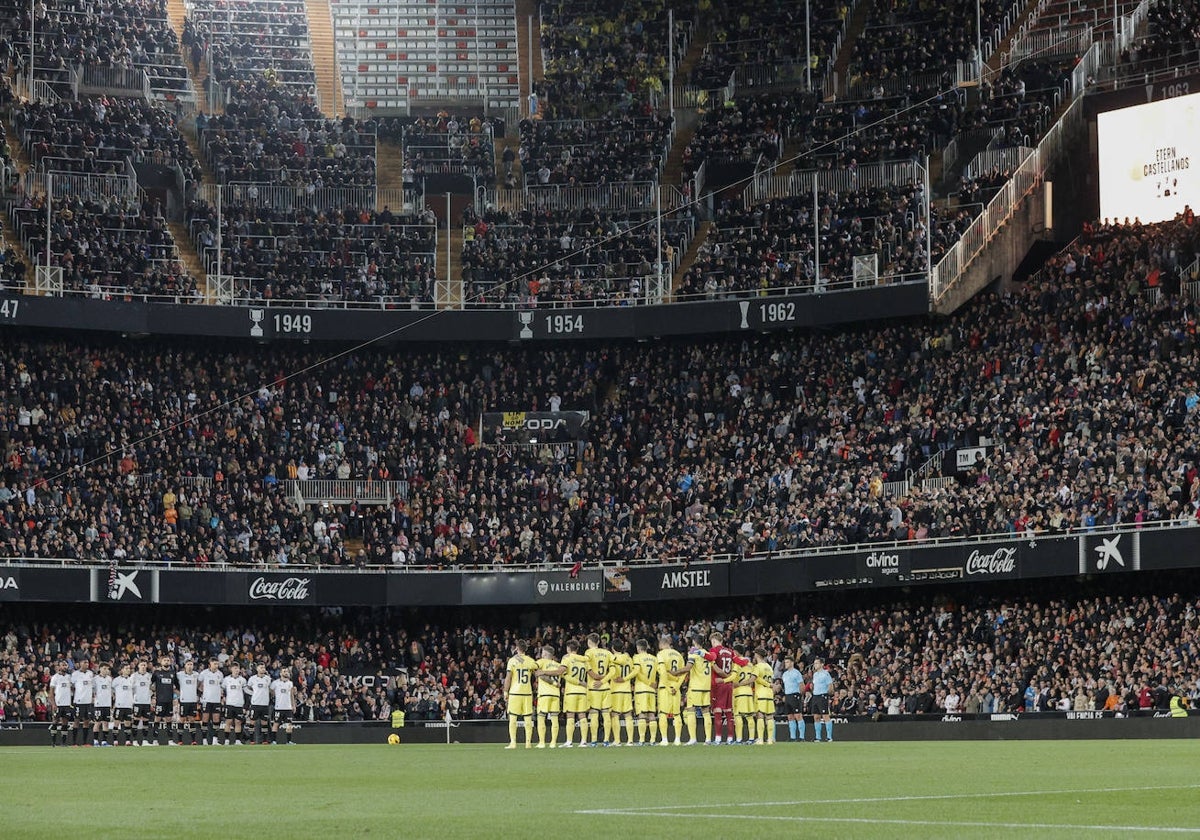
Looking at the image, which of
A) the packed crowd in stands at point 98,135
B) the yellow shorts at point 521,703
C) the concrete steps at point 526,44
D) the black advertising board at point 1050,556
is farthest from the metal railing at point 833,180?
the yellow shorts at point 521,703

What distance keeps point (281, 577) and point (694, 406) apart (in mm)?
12779

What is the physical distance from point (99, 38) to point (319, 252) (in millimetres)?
11332

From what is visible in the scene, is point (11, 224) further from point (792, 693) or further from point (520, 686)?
point (792, 693)

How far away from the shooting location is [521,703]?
98.1 feet

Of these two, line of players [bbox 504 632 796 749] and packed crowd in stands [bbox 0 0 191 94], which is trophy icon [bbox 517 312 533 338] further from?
line of players [bbox 504 632 796 749]

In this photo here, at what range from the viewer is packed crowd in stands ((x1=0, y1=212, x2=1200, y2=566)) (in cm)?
4259

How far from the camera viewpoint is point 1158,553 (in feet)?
123

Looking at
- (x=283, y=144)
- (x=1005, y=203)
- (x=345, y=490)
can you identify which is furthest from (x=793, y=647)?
(x=283, y=144)

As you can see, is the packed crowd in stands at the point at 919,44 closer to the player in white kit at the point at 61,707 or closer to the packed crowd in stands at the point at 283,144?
the packed crowd in stands at the point at 283,144

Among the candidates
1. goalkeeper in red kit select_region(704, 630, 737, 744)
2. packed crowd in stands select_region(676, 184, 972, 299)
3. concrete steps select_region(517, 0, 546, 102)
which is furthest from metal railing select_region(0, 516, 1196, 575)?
concrete steps select_region(517, 0, 546, 102)

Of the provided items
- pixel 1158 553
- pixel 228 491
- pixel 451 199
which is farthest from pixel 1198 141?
pixel 228 491

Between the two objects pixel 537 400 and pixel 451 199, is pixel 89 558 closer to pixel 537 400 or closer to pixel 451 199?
pixel 537 400

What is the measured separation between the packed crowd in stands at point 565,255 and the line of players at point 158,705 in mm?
15691

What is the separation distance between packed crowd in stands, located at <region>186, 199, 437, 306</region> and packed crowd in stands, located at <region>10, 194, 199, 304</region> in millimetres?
1763
